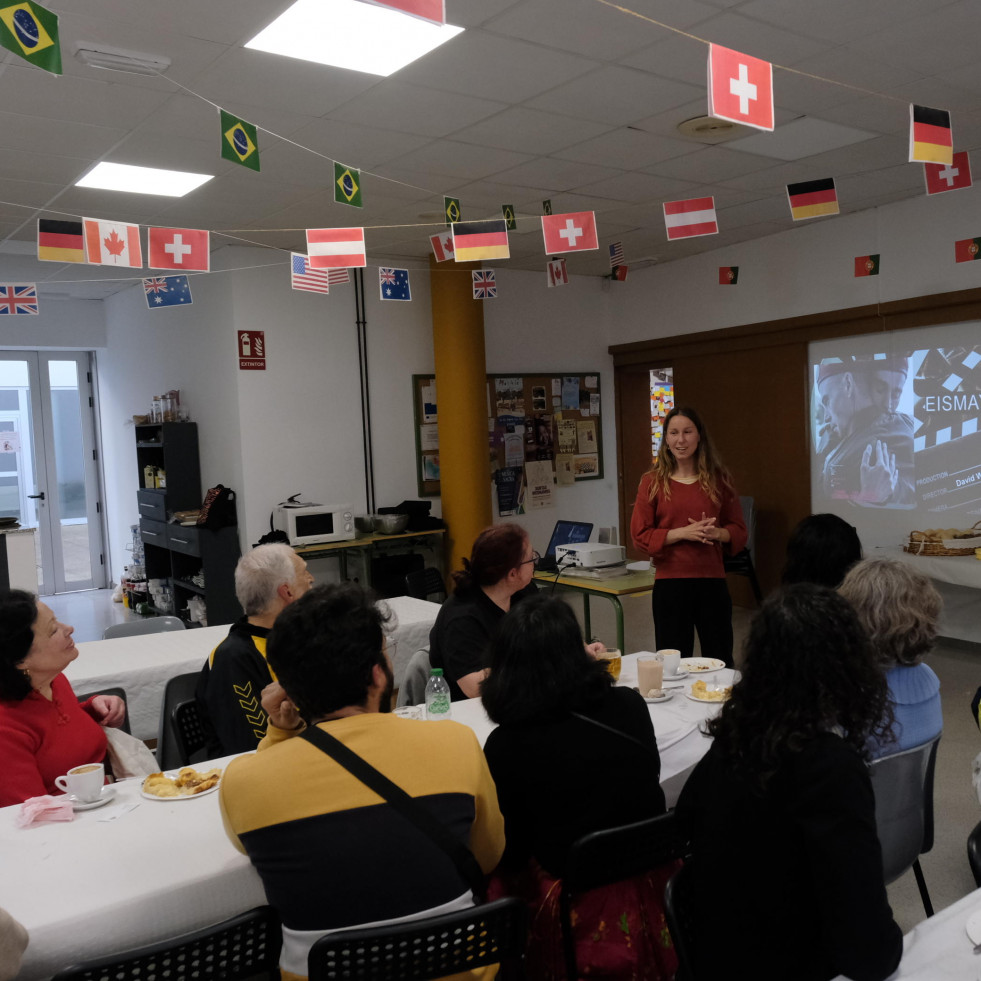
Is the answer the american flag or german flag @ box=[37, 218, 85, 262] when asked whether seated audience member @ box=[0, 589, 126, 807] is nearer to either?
german flag @ box=[37, 218, 85, 262]

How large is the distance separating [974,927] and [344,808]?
3.14ft

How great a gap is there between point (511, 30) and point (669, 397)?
545cm

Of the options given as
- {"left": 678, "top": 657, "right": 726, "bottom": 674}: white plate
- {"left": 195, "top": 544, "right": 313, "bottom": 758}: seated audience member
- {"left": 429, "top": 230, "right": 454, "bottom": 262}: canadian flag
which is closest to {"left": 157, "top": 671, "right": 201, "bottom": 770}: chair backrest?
{"left": 195, "top": 544, "right": 313, "bottom": 758}: seated audience member

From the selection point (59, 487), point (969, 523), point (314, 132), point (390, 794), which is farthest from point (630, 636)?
point (59, 487)

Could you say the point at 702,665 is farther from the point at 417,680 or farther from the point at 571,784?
the point at 571,784

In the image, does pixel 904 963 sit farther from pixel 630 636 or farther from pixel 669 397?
pixel 669 397

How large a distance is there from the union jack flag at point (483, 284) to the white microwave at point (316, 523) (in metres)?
1.79

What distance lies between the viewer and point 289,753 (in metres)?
1.44

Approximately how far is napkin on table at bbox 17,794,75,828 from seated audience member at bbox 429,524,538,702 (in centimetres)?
112

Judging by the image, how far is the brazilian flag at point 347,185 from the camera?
3512mm

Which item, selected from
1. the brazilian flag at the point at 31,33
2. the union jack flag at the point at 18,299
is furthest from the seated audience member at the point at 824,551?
the union jack flag at the point at 18,299

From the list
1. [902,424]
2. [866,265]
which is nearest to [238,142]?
[866,265]

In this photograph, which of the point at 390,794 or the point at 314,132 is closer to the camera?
the point at 390,794

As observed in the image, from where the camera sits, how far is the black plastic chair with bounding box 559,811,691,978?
1.64m
